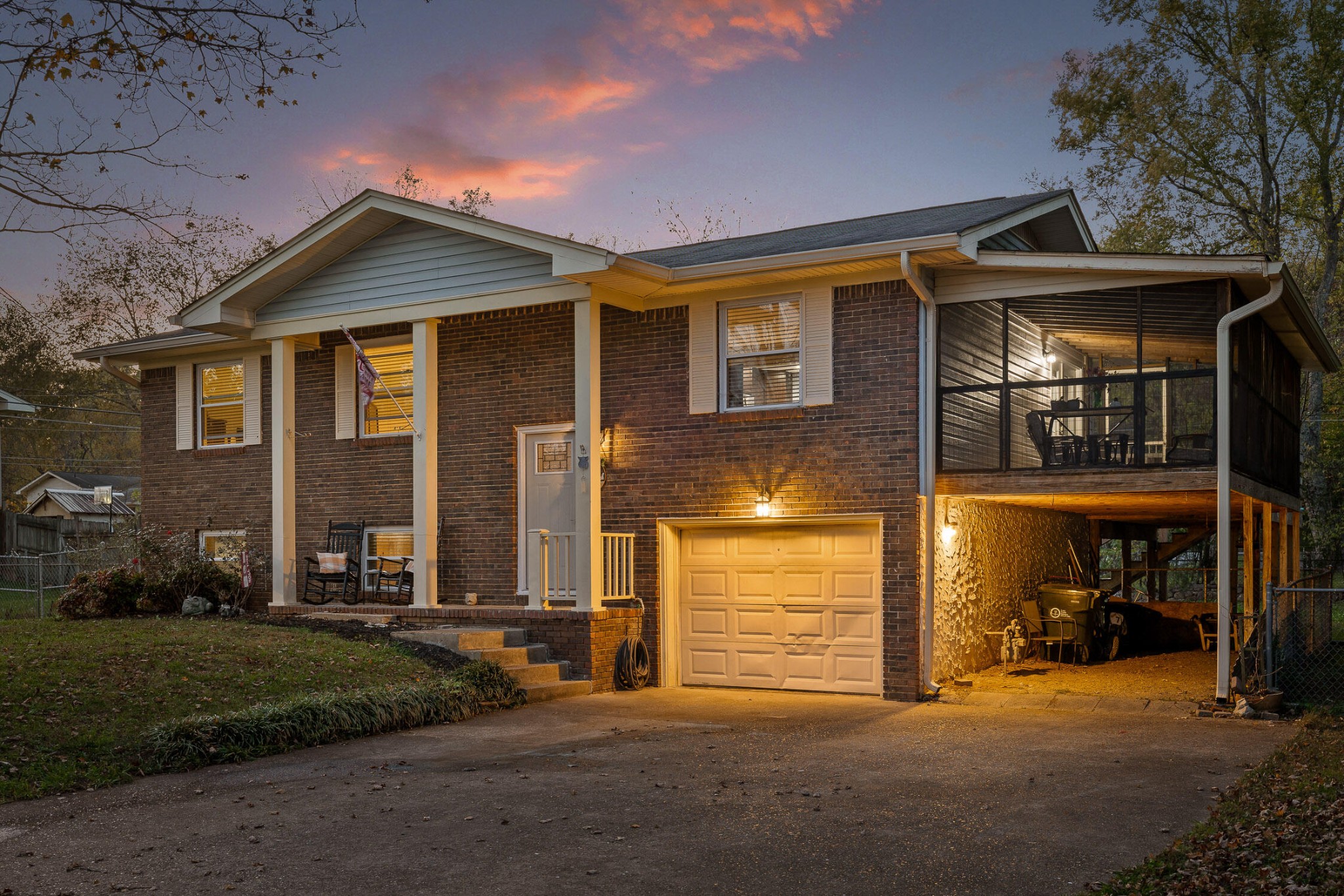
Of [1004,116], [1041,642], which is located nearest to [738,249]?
[1041,642]

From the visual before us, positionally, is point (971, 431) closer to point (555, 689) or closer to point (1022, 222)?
point (1022, 222)

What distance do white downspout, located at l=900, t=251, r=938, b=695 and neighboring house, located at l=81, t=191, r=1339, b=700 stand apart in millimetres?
30

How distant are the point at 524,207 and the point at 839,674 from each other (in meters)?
24.7

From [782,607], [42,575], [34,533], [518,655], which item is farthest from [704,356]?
[34,533]

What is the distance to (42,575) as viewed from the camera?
2180 centimetres

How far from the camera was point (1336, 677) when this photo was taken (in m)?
12.2

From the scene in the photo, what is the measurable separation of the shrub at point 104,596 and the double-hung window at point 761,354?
A: 8781 millimetres

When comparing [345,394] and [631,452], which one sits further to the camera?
[345,394]

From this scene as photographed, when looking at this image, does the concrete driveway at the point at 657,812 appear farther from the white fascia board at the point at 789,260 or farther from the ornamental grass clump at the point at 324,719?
the white fascia board at the point at 789,260

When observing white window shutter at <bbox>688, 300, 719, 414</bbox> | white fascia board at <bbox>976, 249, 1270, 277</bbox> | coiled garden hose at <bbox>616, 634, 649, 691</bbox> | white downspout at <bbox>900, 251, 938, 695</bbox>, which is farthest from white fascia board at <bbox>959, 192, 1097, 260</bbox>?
coiled garden hose at <bbox>616, 634, 649, 691</bbox>

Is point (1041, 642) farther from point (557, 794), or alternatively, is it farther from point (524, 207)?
point (524, 207)

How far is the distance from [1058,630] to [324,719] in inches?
394

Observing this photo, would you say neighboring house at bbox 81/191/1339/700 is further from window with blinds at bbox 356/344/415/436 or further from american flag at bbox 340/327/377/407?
american flag at bbox 340/327/377/407

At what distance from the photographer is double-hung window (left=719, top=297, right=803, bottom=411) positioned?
13398 millimetres
